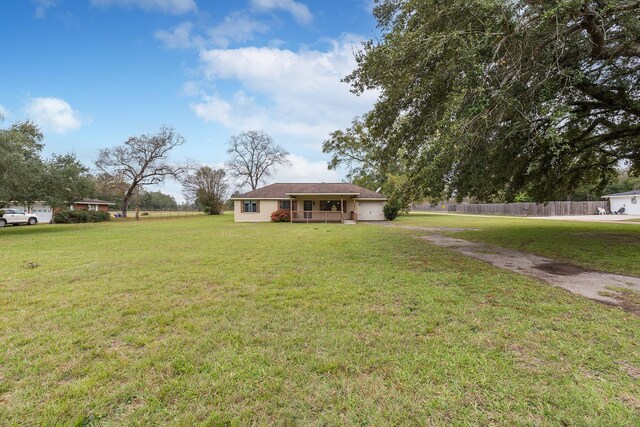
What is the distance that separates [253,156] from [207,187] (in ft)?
29.2

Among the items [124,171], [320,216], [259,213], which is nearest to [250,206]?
[259,213]

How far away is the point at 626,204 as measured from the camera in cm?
3033

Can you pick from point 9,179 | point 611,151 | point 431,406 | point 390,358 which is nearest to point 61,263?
point 390,358

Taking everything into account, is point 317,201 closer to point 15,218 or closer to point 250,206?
point 250,206

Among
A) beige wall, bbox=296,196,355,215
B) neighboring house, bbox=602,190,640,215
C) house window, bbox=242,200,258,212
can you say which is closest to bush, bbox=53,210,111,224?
house window, bbox=242,200,258,212

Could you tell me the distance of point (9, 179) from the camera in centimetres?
1314

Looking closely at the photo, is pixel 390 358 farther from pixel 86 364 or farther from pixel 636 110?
pixel 636 110

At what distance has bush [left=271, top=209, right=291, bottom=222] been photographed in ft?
79.5

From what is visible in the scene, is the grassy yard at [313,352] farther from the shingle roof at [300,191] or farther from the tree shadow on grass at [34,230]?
the shingle roof at [300,191]

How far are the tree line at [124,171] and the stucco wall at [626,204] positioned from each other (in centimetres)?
4235

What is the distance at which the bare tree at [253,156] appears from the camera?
146 feet

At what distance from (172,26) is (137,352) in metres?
12.4

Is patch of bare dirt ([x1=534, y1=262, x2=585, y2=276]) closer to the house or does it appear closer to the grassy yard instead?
the grassy yard

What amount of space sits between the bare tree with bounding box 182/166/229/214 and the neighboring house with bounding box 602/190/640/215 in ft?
162
